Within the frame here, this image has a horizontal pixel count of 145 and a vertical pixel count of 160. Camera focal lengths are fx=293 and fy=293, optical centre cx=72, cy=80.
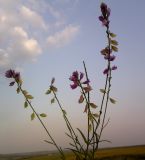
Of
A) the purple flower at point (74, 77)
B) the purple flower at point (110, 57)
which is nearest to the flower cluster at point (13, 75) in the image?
the purple flower at point (74, 77)

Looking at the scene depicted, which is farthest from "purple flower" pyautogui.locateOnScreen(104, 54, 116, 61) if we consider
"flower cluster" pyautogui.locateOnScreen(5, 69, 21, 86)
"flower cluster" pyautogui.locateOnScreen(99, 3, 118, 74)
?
"flower cluster" pyautogui.locateOnScreen(5, 69, 21, 86)

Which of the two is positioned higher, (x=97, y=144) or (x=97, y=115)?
(x=97, y=115)

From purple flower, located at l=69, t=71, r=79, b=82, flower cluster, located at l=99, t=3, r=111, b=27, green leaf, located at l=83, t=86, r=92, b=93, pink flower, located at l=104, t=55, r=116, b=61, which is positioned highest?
flower cluster, located at l=99, t=3, r=111, b=27

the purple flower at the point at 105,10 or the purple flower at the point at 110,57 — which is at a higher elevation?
the purple flower at the point at 105,10

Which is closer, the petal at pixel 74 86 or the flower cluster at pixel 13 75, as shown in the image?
the petal at pixel 74 86

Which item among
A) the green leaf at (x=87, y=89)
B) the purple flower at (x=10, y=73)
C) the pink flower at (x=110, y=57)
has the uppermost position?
the pink flower at (x=110, y=57)

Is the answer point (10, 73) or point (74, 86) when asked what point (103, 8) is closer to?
point (74, 86)

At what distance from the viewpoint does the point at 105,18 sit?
2369 mm

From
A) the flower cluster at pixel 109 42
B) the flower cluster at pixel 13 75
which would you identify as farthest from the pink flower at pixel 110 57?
the flower cluster at pixel 13 75

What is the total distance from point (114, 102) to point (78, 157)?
0.52m

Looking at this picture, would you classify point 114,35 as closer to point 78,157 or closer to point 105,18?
point 105,18

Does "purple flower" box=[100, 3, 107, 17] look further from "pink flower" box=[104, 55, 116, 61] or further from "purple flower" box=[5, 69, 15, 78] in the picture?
"purple flower" box=[5, 69, 15, 78]

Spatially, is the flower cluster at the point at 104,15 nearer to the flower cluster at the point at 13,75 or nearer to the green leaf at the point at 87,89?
the green leaf at the point at 87,89

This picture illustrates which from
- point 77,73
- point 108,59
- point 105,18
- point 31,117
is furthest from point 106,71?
point 31,117
